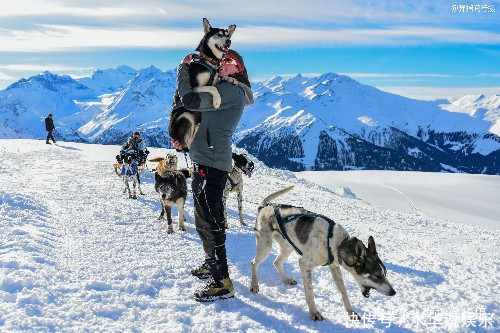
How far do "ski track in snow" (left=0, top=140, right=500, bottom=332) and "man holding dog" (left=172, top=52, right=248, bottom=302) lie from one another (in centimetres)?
38

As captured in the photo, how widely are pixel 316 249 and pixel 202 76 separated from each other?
265 centimetres

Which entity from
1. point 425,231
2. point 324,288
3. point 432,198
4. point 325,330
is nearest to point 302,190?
point 425,231

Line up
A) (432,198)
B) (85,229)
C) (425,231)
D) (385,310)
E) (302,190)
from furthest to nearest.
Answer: (432,198), (302,190), (425,231), (85,229), (385,310)

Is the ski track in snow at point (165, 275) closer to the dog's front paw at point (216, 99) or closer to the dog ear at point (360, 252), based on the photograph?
the dog ear at point (360, 252)

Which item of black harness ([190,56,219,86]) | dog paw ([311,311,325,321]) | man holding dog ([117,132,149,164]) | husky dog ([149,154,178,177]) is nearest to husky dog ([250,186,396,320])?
dog paw ([311,311,325,321])

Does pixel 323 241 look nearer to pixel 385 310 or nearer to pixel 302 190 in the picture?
pixel 385 310

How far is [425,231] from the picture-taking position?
11.9 m

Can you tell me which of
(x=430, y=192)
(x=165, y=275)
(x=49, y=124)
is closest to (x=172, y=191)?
(x=165, y=275)

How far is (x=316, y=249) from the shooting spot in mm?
5254

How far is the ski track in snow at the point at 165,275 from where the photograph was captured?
493 centimetres

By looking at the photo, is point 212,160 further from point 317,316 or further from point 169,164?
point 169,164

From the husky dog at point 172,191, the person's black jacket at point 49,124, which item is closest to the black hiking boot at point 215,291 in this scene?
Answer: the husky dog at point 172,191

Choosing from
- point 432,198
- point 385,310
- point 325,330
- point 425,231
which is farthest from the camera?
point 432,198

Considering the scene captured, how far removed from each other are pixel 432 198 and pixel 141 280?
893 inches
